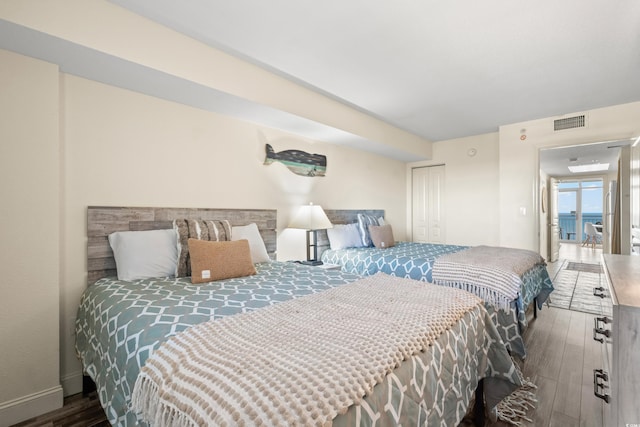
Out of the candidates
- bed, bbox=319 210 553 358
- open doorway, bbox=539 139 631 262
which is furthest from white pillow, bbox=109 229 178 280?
open doorway, bbox=539 139 631 262

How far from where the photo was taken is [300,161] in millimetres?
Answer: 3688

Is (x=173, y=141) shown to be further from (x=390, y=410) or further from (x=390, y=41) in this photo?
(x=390, y=410)

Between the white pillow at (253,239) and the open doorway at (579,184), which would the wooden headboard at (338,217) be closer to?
the white pillow at (253,239)

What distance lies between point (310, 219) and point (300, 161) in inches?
31.3

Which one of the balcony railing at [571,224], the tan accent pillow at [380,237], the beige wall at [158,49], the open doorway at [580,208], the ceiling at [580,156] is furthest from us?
the balcony railing at [571,224]

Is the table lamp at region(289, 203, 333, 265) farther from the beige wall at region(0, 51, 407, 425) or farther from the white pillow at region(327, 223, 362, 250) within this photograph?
the beige wall at region(0, 51, 407, 425)

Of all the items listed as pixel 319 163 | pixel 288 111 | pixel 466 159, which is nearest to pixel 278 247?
pixel 319 163

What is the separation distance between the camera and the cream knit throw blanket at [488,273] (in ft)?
7.64

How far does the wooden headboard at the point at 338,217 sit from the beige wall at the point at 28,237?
2.65m

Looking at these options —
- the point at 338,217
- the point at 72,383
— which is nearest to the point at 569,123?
the point at 338,217

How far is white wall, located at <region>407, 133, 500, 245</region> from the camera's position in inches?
186

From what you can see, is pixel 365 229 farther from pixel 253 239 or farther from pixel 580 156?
pixel 580 156

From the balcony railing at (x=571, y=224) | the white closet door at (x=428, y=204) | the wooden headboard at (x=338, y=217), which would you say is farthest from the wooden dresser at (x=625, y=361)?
the balcony railing at (x=571, y=224)

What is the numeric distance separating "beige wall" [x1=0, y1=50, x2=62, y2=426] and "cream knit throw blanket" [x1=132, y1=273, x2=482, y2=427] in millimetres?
1364
